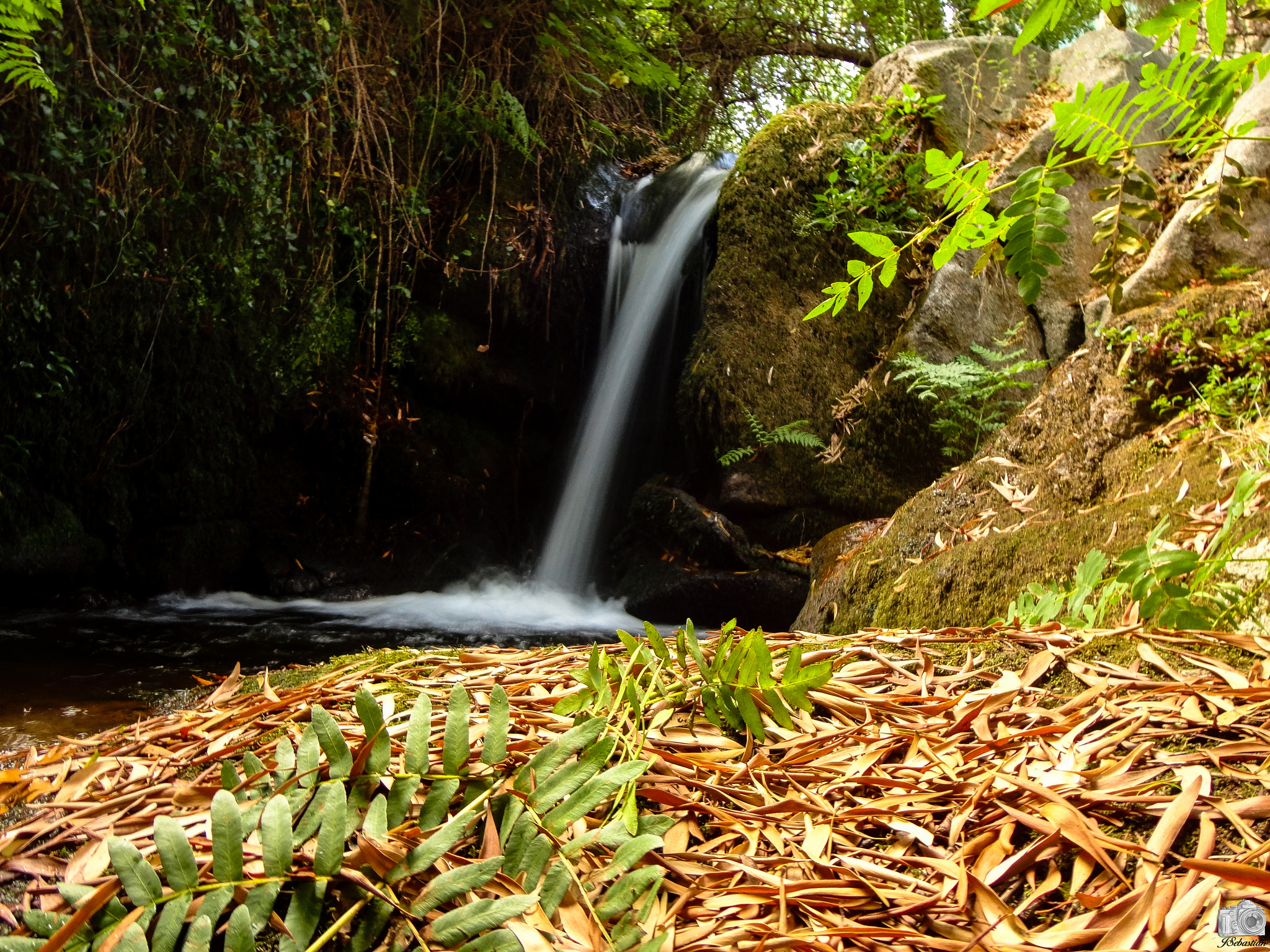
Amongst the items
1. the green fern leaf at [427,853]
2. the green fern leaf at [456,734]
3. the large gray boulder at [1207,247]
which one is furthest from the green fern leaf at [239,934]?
the large gray boulder at [1207,247]

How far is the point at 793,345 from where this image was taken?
641cm

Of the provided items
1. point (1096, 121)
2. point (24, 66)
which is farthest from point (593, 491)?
point (1096, 121)

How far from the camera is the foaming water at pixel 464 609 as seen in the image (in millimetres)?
5910

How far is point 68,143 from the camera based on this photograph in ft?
14.1

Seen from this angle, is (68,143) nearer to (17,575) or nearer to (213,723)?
(17,575)

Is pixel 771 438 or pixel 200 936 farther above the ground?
pixel 771 438

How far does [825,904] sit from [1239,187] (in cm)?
119

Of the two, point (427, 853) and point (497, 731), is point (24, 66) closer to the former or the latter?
point (497, 731)

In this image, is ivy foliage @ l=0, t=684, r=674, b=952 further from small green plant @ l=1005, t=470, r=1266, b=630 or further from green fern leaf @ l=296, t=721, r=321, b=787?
small green plant @ l=1005, t=470, r=1266, b=630

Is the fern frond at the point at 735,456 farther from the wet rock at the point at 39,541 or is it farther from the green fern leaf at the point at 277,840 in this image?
the green fern leaf at the point at 277,840

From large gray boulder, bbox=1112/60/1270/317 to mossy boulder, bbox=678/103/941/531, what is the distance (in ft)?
7.53

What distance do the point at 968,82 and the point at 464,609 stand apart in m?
6.17

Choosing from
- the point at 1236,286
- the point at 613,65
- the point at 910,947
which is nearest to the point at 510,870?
the point at 910,947

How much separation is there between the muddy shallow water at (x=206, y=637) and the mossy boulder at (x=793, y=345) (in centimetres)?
170
